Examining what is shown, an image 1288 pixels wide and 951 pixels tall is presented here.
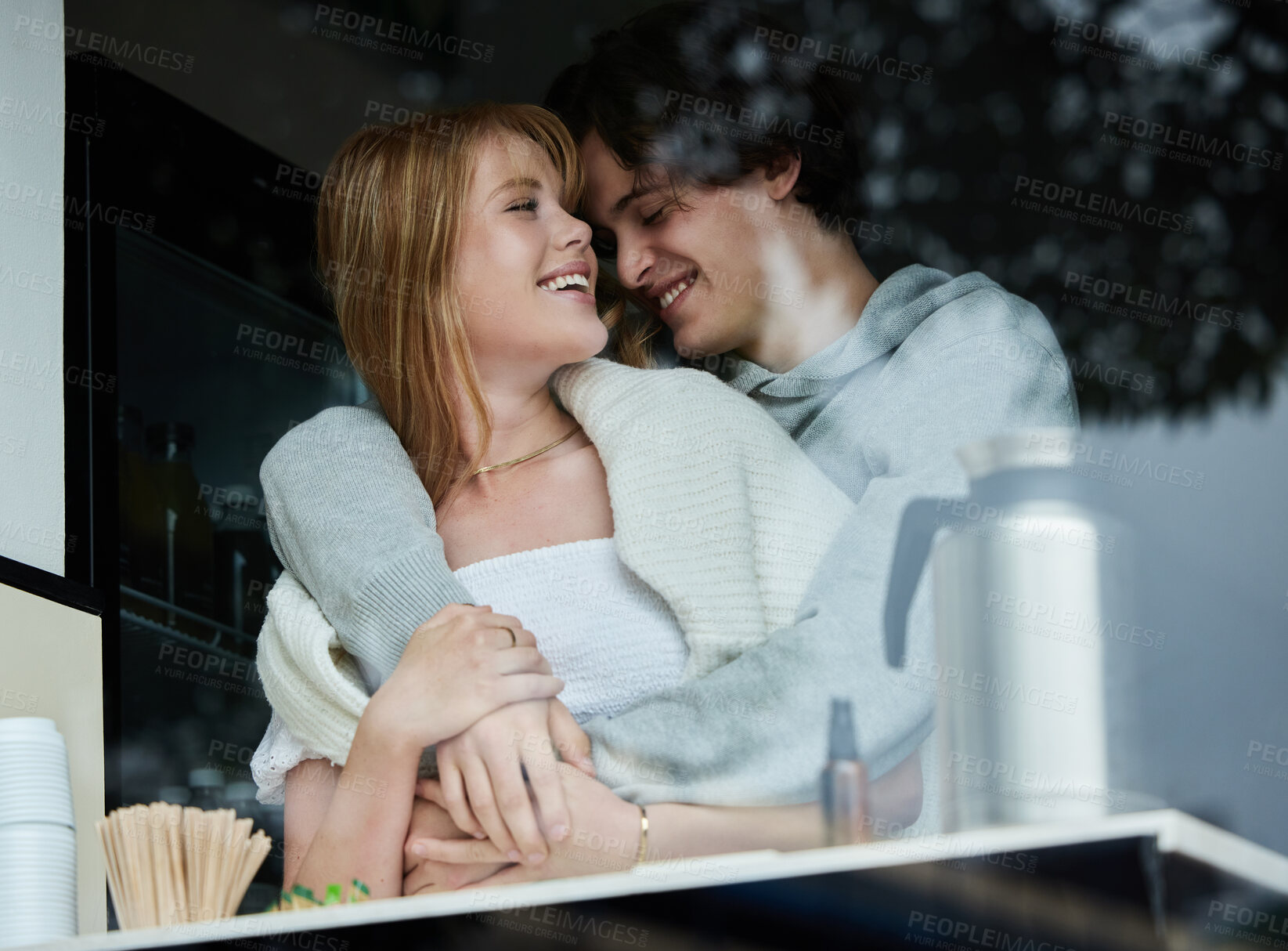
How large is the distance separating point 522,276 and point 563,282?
0.04 meters

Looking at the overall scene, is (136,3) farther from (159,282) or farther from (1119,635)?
(1119,635)

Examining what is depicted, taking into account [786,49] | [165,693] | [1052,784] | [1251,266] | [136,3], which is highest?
[136,3]

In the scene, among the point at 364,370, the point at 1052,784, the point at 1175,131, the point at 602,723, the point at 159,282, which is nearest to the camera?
the point at 1052,784

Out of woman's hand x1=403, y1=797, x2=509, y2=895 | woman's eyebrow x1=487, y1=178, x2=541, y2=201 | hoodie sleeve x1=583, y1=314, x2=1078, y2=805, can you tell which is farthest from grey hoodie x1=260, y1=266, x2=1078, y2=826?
woman's eyebrow x1=487, y1=178, x2=541, y2=201

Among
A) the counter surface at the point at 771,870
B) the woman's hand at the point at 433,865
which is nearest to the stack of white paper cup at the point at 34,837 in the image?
the counter surface at the point at 771,870

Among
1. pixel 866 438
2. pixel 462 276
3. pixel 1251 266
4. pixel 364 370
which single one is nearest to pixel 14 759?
pixel 364 370

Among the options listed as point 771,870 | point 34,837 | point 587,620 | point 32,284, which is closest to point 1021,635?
point 771,870

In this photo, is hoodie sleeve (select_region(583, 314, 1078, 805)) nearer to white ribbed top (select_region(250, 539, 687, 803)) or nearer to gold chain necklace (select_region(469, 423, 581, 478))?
white ribbed top (select_region(250, 539, 687, 803))

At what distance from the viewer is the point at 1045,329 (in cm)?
104

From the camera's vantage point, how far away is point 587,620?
39.4 inches

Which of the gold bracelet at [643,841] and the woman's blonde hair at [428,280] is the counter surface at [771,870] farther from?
the woman's blonde hair at [428,280]

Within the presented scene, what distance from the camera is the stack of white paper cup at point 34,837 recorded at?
96 cm

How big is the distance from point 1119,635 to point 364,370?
71 cm

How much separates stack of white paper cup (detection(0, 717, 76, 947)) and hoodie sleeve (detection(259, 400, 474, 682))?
0.26 metres
